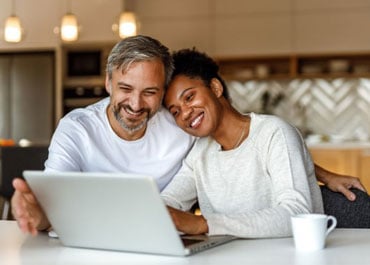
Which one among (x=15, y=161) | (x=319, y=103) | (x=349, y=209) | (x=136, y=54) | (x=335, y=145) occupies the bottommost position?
(x=335, y=145)

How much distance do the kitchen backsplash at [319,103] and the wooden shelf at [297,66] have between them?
0.14 metres

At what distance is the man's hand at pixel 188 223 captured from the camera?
1.81m

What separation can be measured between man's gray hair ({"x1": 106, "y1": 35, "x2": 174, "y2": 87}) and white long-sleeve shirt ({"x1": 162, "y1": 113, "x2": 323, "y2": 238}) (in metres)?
0.28

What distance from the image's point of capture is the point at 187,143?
→ 2490mm

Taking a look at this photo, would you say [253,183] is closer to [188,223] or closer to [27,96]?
[188,223]

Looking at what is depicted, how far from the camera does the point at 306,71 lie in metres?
7.52

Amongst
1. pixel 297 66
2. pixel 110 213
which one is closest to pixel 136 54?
pixel 110 213

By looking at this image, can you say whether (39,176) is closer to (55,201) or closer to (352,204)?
(55,201)

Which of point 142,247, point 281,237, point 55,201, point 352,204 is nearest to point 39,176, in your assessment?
point 55,201

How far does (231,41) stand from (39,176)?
6206mm

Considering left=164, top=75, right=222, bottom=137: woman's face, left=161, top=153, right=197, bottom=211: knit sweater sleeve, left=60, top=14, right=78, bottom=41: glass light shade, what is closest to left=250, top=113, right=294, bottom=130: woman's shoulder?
left=164, top=75, right=222, bottom=137: woman's face

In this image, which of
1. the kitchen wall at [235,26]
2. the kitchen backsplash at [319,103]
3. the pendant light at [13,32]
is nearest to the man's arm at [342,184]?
the pendant light at [13,32]

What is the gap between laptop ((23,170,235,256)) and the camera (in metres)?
1.52

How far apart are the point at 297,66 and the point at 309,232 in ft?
19.8
